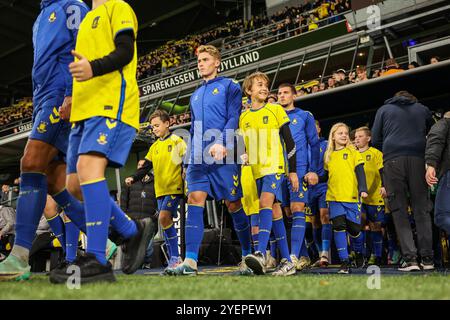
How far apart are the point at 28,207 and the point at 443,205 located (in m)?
3.45

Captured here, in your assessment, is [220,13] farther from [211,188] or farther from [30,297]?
[30,297]

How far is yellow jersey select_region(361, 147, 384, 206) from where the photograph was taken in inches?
273

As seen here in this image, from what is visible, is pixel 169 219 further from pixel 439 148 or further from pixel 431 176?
pixel 439 148

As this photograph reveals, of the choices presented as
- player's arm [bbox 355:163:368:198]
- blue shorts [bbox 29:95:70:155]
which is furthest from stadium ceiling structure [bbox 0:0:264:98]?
blue shorts [bbox 29:95:70:155]

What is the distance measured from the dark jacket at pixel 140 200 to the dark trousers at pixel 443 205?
17.3ft

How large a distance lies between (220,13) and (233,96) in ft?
75.8

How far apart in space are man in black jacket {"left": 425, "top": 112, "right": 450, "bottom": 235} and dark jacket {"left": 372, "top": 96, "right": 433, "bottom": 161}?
0.35 m

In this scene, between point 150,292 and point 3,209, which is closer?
point 150,292

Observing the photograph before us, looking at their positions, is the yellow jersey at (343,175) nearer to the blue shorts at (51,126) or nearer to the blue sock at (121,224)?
the blue sock at (121,224)

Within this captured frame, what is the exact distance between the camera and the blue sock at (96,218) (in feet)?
8.36

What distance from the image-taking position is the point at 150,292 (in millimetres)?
2055

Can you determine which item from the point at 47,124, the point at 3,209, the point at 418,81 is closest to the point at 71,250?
the point at 47,124

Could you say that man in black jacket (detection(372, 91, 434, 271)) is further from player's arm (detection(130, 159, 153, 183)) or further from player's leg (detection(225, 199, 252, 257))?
player's arm (detection(130, 159, 153, 183))

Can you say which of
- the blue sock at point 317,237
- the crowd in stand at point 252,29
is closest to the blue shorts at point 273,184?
the blue sock at point 317,237
